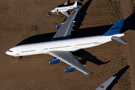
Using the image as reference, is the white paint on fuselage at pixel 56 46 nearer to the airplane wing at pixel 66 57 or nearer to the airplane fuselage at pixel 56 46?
the airplane fuselage at pixel 56 46

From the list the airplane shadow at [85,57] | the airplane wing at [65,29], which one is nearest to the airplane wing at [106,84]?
the airplane shadow at [85,57]

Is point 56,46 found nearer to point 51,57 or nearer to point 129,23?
point 51,57

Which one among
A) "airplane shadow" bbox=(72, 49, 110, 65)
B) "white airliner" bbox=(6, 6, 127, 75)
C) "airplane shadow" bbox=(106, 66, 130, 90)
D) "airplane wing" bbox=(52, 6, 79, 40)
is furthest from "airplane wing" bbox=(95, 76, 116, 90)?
"airplane wing" bbox=(52, 6, 79, 40)

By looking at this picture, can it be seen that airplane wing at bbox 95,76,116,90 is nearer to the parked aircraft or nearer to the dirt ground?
the parked aircraft

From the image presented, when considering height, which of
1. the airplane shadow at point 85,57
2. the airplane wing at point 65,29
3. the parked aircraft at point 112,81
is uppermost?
the airplane wing at point 65,29

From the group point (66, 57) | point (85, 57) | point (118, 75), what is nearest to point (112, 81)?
point (118, 75)

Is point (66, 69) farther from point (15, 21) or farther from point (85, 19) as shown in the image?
point (15, 21)

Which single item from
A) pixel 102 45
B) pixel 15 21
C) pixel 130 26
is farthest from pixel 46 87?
pixel 130 26
